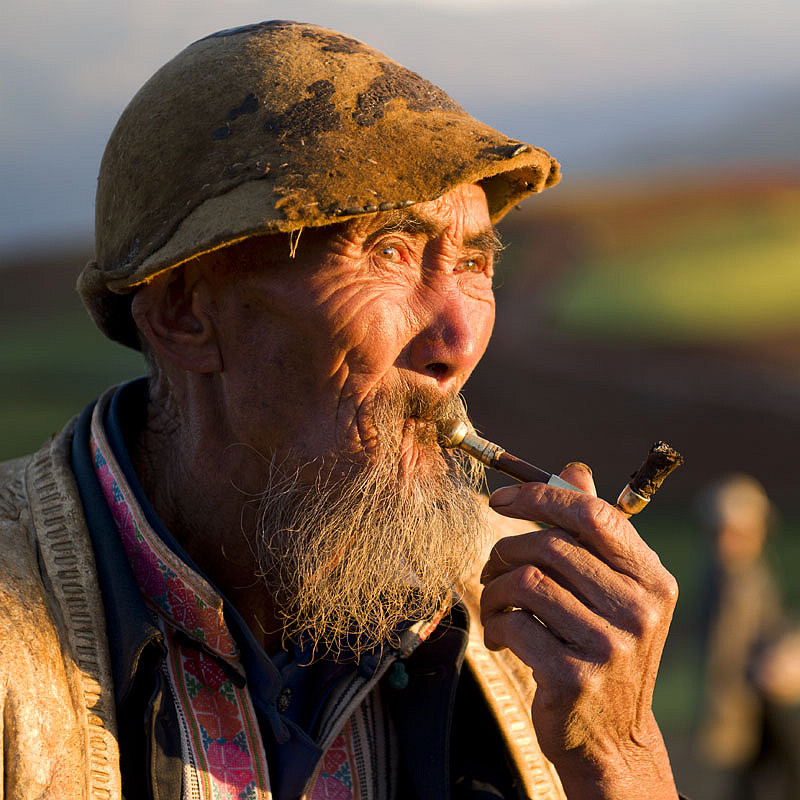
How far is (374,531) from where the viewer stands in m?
2.54


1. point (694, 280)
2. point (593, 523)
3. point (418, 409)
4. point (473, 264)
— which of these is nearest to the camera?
point (593, 523)

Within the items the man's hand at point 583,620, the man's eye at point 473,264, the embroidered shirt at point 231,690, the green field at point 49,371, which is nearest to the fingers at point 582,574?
the man's hand at point 583,620

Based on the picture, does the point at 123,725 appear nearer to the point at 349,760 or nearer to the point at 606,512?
the point at 349,760

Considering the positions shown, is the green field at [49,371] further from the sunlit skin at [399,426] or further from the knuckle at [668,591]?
the knuckle at [668,591]

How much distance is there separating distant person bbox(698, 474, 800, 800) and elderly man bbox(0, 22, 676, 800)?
539 centimetres

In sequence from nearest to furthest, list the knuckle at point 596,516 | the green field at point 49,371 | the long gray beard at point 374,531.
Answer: the knuckle at point 596,516
the long gray beard at point 374,531
the green field at point 49,371

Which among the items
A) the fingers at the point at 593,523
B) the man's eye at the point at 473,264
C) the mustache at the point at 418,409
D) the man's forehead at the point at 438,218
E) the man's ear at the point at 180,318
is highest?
the man's forehead at the point at 438,218

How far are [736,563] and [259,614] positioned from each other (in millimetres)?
5942

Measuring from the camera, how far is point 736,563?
25.7 ft

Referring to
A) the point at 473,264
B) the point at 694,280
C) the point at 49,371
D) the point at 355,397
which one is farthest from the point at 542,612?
the point at 694,280

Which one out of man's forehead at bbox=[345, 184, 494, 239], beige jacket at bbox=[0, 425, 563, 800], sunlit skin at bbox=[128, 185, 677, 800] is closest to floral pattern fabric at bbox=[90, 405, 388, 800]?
beige jacket at bbox=[0, 425, 563, 800]

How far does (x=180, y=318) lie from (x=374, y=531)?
2.47 feet

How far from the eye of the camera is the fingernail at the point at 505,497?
2408 mm

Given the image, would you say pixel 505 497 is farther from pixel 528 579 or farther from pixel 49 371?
pixel 49 371
